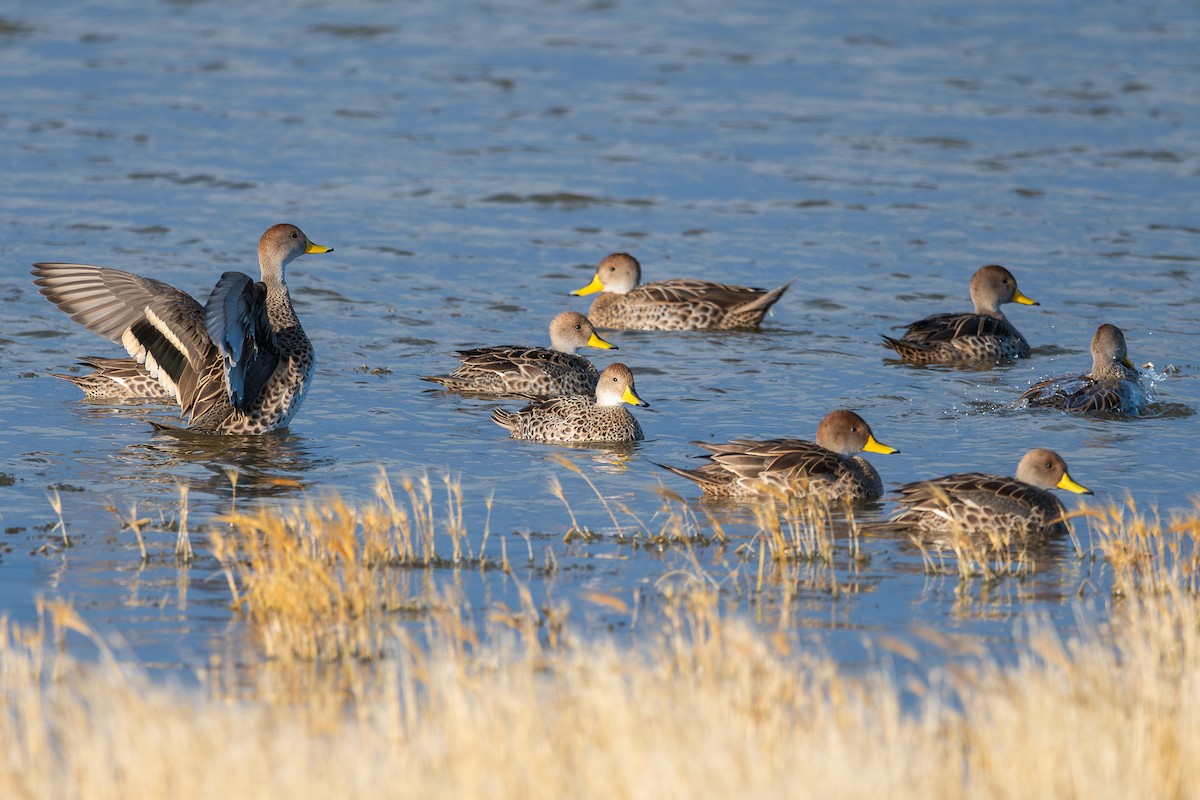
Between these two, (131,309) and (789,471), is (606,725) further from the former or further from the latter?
Result: (131,309)

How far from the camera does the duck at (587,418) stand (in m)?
11.0

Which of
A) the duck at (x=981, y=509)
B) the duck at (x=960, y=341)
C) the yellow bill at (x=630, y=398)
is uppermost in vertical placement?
the duck at (x=960, y=341)

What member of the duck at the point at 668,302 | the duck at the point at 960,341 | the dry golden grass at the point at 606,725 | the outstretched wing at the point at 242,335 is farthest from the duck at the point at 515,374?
the dry golden grass at the point at 606,725

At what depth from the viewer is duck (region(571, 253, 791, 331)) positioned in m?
14.6

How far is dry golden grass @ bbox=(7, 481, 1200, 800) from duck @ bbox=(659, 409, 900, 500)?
3.01 meters

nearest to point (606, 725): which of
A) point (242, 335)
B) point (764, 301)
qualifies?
point (242, 335)

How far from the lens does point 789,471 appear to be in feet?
30.6

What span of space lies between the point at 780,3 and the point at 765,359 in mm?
18383

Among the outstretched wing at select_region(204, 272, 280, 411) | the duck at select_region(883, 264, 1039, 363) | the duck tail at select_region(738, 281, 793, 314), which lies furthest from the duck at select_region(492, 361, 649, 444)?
the duck tail at select_region(738, 281, 793, 314)

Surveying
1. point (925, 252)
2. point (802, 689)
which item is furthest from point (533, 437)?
point (925, 252)

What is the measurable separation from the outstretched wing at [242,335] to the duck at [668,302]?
4508 mm

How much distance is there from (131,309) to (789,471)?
427cm

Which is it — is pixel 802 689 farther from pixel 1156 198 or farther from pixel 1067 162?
pixel 1067 162

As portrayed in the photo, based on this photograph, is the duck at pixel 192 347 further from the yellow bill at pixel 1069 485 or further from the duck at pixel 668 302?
the yellow bill at pixel 1069 485
